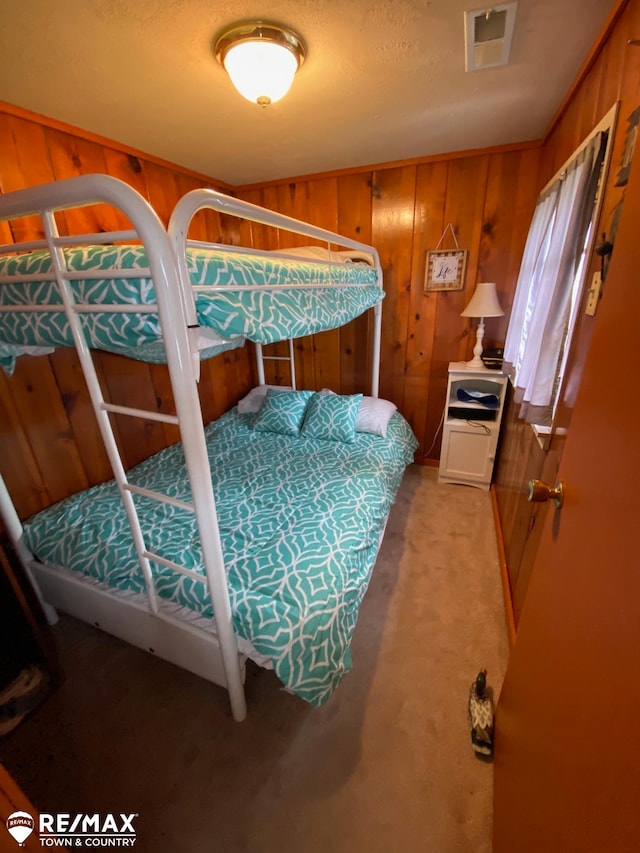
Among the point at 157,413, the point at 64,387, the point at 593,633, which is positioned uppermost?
the point at 157,413

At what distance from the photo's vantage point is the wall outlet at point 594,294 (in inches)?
41.6

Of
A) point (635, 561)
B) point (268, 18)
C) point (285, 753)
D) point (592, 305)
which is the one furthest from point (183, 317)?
point (285, 753)

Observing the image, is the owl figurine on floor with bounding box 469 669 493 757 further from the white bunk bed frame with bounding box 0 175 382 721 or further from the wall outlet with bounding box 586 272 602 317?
the wall outlet with bounding box 586 272 602 317

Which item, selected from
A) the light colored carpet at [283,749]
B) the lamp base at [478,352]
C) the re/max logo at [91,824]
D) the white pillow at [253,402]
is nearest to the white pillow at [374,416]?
the lamp base at [478,352]

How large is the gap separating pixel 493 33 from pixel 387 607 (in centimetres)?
236

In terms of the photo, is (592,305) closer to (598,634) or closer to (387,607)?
(598,634)

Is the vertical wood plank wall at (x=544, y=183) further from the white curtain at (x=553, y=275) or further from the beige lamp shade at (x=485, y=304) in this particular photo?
the beige lamp shade at (x=485, y=304)

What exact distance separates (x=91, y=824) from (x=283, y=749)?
602 mm

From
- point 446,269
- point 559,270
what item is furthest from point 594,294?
point 446,269

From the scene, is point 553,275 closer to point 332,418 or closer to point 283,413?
point 332,418

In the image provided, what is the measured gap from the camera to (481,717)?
4.04 feet

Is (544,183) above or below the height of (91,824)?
above

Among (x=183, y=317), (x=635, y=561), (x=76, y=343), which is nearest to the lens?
(x=635, y=561)

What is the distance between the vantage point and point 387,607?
1.75m
